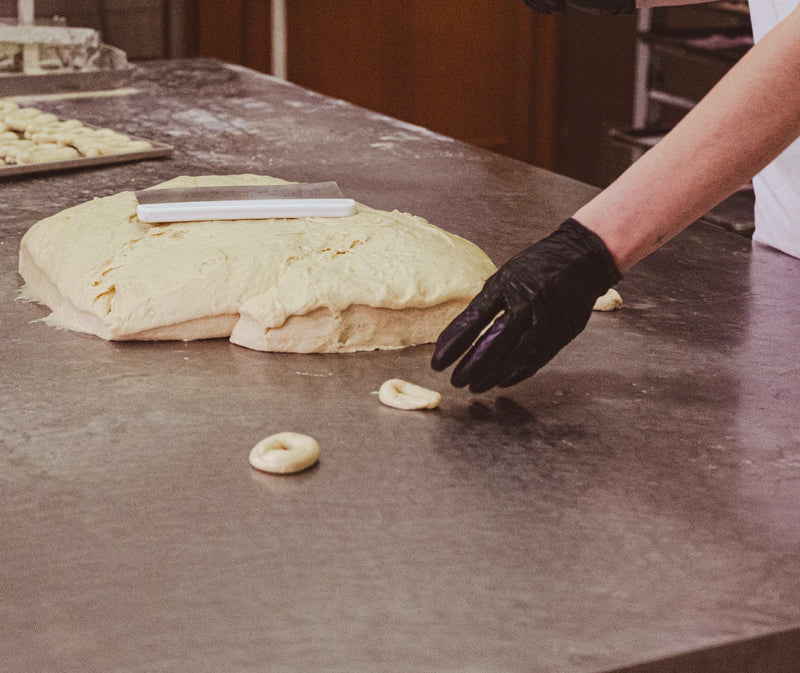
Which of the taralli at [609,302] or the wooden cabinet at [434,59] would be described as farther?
the wooden cabinet at [434,59]

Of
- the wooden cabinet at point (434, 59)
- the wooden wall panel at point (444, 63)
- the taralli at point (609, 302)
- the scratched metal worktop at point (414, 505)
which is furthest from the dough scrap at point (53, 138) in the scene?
the wooden wall panel at point (444, 63)

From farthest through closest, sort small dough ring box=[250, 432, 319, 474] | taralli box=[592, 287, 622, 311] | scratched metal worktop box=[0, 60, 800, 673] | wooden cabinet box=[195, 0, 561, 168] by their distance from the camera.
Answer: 1. wooden cabinet box=[195, 0, 561, 168]
2. taralli box=[592, 287, 622, 311]
3. small dough ring box=[250, 432, 319, 474]
4. scratched metal worktop box=[0, 60, 800, 673]

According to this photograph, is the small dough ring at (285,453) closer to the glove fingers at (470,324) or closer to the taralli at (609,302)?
the glove fingers at (470,324)

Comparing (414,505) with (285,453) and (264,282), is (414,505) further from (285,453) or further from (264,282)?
(264,282)

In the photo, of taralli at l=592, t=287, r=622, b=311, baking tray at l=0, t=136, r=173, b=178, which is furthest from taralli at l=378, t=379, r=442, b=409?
baking tray at l=0, t=136, r=173, b=178

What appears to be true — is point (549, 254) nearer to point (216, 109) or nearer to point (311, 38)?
point (216, 109)

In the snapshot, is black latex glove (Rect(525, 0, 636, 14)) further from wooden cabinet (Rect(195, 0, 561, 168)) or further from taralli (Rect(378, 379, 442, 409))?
wooden cabinet (Rect(195, 0, 561, 168))

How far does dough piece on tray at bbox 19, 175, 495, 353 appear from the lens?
1305 mm

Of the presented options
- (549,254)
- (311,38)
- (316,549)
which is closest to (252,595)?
(316,549)

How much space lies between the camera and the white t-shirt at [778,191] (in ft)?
5.73

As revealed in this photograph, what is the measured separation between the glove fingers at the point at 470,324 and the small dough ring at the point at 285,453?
0.62ft

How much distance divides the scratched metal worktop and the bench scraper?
22cm

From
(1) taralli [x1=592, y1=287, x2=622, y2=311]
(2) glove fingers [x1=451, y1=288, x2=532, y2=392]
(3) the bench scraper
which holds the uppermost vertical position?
(3) the bench scraper

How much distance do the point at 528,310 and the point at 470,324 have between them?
0.20 ft
